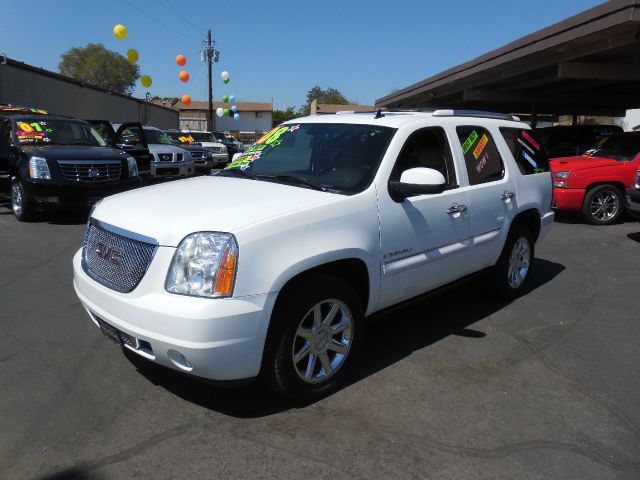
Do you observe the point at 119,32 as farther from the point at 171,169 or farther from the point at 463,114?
the point at 463,114

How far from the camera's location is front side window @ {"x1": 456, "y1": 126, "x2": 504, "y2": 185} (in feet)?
14.5

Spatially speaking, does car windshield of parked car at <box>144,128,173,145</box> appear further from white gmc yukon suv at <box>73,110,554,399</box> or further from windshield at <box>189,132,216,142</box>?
white gmc yukon suv at <box>73,110,554,399</box>

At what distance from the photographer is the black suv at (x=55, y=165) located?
8617 millimetres

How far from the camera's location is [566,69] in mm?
12789

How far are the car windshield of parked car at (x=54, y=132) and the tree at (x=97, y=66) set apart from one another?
2795 inches

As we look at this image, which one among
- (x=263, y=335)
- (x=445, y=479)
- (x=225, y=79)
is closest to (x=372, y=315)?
(x=263, y=335)

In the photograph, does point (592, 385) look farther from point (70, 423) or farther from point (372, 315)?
point (70, 423)

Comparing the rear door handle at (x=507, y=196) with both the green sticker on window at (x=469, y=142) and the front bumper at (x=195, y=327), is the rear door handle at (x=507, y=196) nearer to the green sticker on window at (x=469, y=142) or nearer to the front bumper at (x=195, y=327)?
the green sticker on window at (x=469, y=142)

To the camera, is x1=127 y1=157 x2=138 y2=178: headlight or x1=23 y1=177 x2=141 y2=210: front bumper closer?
x1=23 y1=177 x2=141 y2=210: front bumper

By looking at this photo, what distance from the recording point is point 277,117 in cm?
8931

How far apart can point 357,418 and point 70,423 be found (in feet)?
5.37

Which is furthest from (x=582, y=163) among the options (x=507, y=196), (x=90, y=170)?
(x=90, y=170)

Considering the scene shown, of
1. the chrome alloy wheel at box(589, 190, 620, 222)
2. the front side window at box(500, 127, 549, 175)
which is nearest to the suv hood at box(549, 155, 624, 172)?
the chrome alloy wheel at box(589, 190, 620, 222)

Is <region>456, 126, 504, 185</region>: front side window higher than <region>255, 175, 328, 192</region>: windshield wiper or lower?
higher
